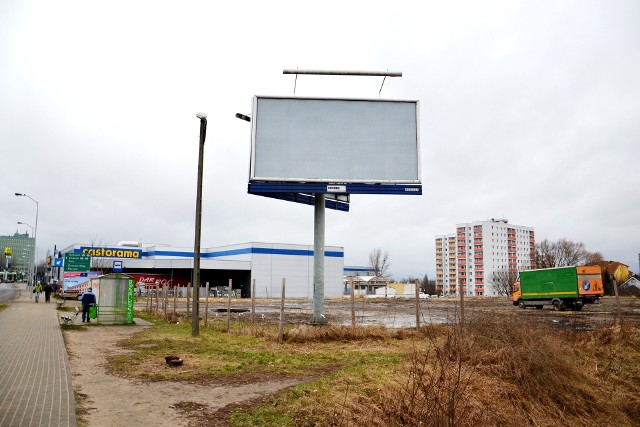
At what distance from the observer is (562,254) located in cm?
10344

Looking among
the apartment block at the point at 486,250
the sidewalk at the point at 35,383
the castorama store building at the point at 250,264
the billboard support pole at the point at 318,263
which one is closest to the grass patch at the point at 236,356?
the sidewalk at the point at 35,383

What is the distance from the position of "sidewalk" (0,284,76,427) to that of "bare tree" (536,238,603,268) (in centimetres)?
10030

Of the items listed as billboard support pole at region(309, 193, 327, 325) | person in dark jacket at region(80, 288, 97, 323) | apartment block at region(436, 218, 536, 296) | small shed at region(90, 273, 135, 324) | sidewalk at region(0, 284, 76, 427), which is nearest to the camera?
sidewalk at region(0, 284, 76, 427)

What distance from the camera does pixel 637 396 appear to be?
378 inches

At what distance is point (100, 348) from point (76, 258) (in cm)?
3758

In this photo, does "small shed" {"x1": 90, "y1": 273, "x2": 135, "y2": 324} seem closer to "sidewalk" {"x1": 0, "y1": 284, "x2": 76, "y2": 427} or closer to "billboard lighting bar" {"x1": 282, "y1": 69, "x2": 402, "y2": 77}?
"sidewalk" {"x1": 0, "y1": 284, "x2": 76, "y2": 427}

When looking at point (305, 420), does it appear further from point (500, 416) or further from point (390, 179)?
point (390, 179)

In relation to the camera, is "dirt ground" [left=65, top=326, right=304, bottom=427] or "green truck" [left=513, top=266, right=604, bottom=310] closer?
"dirt ground" [left=65, top=326, right=304, bottom=427]

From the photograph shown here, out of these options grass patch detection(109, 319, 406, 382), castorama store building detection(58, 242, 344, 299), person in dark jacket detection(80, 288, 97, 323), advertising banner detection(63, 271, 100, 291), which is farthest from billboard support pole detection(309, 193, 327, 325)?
castorama store building detection(58, 242, 344, 299)

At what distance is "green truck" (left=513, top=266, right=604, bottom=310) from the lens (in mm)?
35312

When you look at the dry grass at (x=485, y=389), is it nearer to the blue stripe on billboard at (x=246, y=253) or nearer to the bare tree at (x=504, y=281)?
the blue stripe on billboard at (x=246, y=253)

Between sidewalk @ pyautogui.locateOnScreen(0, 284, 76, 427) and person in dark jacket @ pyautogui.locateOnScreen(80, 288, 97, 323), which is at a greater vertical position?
person in dark jacket @ pyautogui.locateOnScreen(80, 288, 97, 323)

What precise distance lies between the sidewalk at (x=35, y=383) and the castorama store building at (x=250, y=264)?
60.1 m

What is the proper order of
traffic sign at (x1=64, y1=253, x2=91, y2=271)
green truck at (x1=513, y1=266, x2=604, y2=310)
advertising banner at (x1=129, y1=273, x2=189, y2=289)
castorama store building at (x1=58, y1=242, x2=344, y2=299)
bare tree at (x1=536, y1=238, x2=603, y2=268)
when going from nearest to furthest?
green truck at (x1=513, y1=266, x2=604, y2=310) → traffic sign at (x1=64, y1=253, x2=91, y2=271) → castorama store building at (x1=58, y1=242, x2=344, y2=299) → advertising banner at (x1=129, y1=273, x2=189, y2=289) → bare tree at (x1=536, y1=238, x2=603, y2=268)
